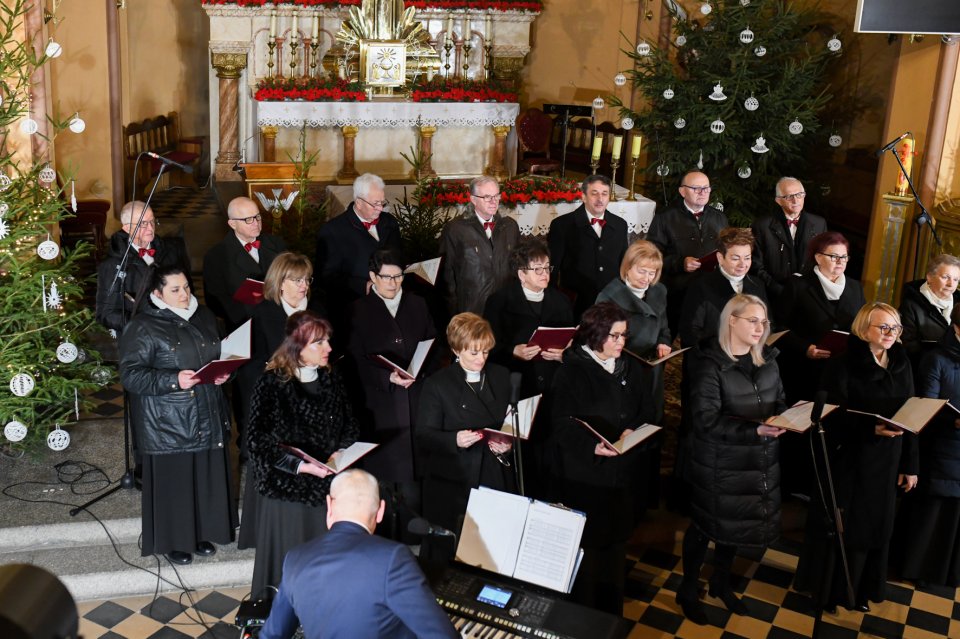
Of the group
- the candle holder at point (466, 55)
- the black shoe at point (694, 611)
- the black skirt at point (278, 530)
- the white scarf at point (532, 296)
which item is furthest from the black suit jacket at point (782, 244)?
the candle holder at point (466, 55)

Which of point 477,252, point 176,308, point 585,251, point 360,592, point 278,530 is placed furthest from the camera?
point 585,251

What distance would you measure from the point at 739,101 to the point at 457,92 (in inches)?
122

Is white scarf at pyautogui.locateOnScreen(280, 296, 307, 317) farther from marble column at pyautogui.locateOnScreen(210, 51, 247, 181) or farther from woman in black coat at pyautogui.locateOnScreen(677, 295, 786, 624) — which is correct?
marble column at pyautogui.locateOnScreen(210, 51, 247, 181)

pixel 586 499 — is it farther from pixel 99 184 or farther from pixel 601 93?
pixel 601 93

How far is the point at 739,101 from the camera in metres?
9.99

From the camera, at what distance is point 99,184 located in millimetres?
9930

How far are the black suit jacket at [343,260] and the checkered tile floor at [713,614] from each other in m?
1.85

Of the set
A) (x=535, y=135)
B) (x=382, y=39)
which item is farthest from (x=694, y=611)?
(x=535, y=135)

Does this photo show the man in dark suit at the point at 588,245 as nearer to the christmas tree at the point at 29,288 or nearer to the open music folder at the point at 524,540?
the christmas tree at the point at 29,288

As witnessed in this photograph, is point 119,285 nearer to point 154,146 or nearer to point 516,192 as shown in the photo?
point 516,192

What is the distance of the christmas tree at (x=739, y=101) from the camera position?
9820 mm

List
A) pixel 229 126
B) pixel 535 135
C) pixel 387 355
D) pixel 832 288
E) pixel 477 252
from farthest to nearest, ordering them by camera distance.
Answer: pixel 229 126, pixel 535 135, pixel 477 252, pixel 832 288, pixel 387 355

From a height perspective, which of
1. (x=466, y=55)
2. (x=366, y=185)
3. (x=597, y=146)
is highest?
(x=466, y=55)

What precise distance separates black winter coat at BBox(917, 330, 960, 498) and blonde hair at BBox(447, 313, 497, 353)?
2.32 m
